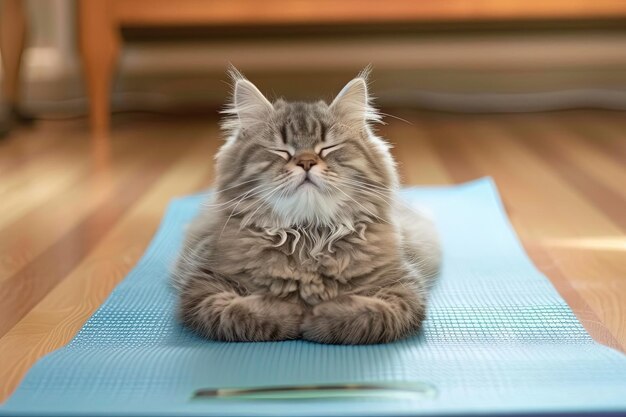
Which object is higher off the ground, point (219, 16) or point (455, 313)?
point (219, 16)

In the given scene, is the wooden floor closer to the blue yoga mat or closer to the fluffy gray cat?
the blue yoga mat

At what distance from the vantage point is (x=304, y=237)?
5.48 feet

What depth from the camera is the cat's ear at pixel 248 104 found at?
5.63 feet

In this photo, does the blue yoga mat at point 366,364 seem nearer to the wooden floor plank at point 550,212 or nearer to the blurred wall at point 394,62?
the wooden floor plank at point 550,212

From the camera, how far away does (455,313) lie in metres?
1.79

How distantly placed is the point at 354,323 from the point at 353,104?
0.46 m

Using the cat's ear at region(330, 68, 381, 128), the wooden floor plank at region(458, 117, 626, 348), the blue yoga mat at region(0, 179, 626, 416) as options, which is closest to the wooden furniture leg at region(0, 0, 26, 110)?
the wooden floor plank at region(458, 117, 626, 348)

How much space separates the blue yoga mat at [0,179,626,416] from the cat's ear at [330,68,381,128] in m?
0.44

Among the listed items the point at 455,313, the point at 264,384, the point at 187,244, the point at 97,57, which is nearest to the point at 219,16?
the point at 97,57

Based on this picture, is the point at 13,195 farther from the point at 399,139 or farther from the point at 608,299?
the point at 608,299

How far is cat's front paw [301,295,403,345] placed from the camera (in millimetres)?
1579

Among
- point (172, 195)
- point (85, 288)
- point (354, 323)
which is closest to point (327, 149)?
point (354, 323)

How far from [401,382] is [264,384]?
23 centimetres

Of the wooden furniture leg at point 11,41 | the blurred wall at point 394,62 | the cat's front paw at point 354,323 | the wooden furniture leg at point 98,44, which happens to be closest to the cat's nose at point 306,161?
the cat's front paw at point 354,323
